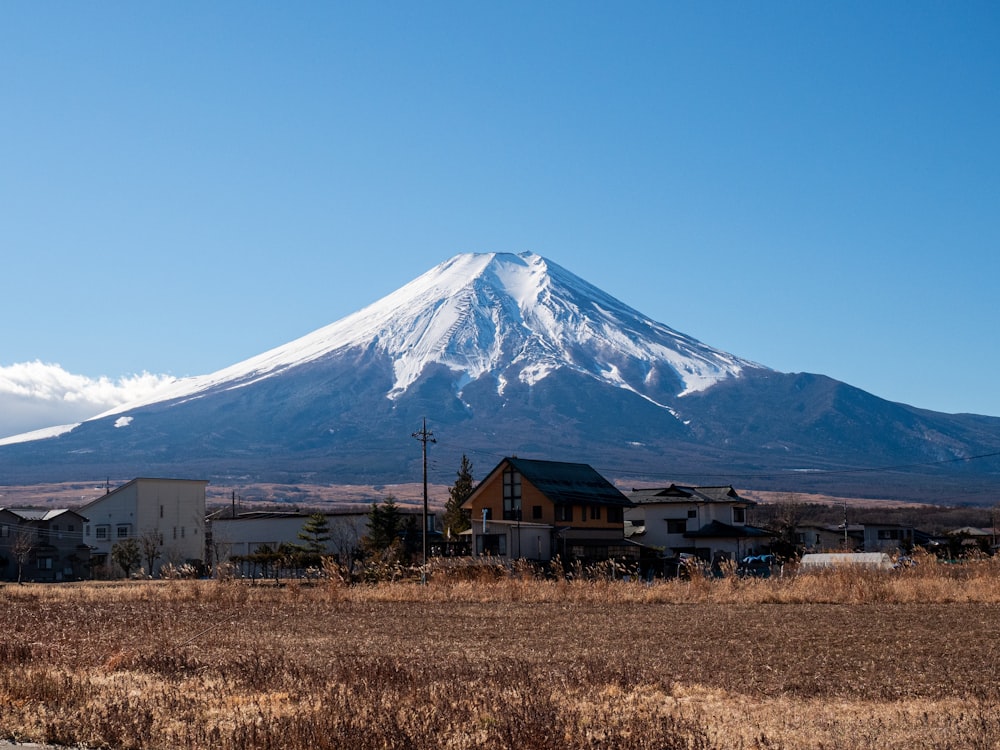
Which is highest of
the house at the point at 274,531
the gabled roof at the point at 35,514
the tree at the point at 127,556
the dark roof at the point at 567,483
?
the dark roof at the point at 567,483

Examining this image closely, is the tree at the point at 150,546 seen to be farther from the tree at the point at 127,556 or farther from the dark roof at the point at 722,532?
the dark roof at the point at 722,532

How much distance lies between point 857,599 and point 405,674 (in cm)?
1576

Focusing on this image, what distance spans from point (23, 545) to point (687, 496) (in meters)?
39.7

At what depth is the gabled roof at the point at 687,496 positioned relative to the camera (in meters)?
75.6

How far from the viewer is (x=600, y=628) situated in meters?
21.8

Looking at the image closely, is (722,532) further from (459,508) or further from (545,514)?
(459,508)

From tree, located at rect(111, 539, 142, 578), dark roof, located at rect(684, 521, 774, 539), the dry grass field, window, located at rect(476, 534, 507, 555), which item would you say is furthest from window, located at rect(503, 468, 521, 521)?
the dry grass field

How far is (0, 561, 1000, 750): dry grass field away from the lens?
34.2 ft

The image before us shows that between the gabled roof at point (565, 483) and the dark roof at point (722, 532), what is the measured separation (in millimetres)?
8192

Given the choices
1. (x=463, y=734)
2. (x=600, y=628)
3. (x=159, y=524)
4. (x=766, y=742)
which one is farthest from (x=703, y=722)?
(x=159, y=524)

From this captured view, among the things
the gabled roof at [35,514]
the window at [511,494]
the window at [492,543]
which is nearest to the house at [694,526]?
the window at [511,494]

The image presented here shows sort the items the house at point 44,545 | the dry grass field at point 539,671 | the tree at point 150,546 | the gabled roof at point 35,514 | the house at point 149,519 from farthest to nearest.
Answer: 1. the house at point 149,519
2. the gabled roof at point 35,514
3. the house at point 44,545
4. the tree at point 150,546
5. the dry grass field at point 539,671

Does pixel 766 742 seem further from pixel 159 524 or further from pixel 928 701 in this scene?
pixel 159 524

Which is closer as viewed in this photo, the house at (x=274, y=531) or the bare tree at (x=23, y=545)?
the bare tree at (x=23, y=545)
